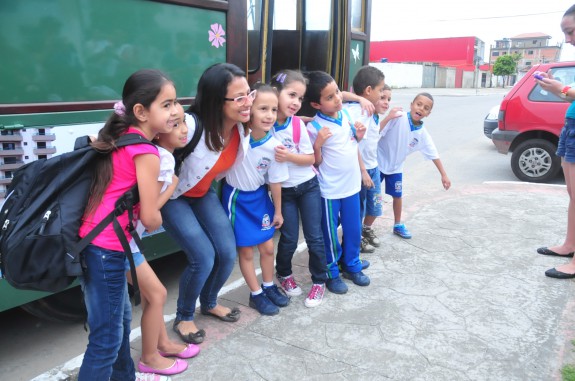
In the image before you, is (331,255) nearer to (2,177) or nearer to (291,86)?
(291,86)

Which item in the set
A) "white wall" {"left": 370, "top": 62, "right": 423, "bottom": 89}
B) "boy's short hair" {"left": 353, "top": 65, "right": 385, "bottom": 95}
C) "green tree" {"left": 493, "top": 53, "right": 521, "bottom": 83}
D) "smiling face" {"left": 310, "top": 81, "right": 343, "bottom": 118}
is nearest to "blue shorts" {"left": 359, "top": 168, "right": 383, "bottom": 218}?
"boy's short hair" {"left": 353, "top": 65, "right": 385, "bottom": 95}

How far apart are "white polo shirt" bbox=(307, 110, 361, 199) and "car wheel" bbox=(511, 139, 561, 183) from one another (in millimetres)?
4868

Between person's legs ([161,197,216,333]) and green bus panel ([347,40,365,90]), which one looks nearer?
person's legs ([161,197,216,333])

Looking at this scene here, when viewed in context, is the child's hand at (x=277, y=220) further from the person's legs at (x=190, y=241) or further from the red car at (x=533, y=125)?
the red car at (x=533, y=125)

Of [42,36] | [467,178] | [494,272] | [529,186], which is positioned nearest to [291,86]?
[42,36]

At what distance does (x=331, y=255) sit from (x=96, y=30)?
2036 mm

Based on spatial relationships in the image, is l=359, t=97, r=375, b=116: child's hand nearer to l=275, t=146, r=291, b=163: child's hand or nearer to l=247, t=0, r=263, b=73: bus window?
l=247, t=0, r=263, b=73: bus window

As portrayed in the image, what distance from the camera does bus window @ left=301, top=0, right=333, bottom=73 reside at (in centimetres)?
452

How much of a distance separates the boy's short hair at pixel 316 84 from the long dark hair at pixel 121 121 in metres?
1.29

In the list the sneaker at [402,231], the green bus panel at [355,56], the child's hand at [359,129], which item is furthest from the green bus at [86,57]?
the sneaker at [402,231]

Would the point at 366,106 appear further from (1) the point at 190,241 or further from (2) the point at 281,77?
(1) the point at 190,241

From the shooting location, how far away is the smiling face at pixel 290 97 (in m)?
2.90

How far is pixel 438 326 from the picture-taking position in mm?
3002

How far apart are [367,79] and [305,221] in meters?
1.23
